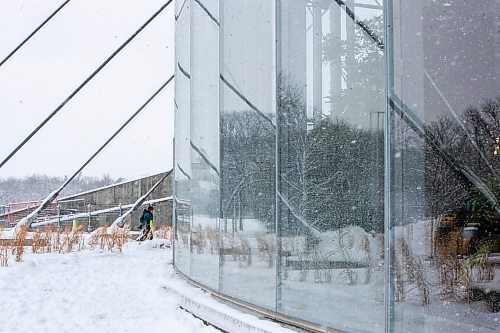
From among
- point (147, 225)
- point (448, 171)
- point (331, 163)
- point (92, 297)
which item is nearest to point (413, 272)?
point (448, 171)

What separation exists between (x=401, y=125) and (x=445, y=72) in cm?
37

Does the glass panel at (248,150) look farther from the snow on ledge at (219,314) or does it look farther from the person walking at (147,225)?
the person walking at (147,225)

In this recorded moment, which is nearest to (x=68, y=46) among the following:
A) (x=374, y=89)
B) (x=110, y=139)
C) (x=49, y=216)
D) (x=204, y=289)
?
(x=49, y=216)

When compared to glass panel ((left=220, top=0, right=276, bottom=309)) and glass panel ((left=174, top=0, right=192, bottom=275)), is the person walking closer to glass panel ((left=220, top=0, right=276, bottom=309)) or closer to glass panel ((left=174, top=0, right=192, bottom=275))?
glass panel ((left=174, top=0, right=192, bottom=275))

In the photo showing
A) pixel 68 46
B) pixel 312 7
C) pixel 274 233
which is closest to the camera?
pixel 312 7

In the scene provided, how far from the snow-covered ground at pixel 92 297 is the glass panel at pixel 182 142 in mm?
371

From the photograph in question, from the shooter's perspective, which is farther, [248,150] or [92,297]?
[92,297]

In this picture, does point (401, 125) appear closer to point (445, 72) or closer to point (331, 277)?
point (445, 72)

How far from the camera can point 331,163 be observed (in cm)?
434

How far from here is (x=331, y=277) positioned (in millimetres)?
4324

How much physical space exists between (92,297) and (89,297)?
0.10 ft

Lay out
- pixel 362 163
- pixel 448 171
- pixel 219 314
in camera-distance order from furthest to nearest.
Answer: pixel 219 314
pixel 362 163
pixel 448 171

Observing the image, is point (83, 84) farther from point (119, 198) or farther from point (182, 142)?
point (119, 198)

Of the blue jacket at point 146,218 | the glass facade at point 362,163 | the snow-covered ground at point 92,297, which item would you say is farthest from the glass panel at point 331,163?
the blue jacket at point 146,218
